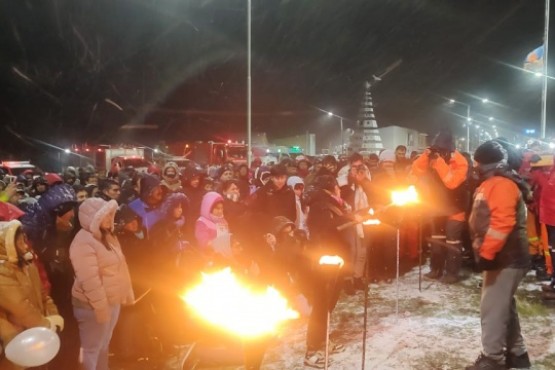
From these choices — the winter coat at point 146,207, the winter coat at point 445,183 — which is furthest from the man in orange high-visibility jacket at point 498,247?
the winter coat at point 146,207

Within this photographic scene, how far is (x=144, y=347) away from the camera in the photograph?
551 centimetres

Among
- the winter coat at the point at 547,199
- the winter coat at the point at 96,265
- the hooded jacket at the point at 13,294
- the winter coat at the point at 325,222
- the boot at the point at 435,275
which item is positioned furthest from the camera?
the boot at the point at 435,275

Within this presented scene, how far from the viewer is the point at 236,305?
496 cm

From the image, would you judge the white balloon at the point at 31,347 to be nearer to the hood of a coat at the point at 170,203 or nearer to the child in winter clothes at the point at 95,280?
the child in winter clothes at the point at 95,280

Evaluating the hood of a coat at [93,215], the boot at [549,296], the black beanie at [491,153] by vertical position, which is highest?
the black beanie at [491,153]

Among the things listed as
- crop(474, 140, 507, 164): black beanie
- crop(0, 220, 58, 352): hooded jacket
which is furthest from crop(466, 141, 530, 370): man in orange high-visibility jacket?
crop(0, 220, 58, 352): hooded jacket

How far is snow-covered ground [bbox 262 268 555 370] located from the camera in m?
5.44

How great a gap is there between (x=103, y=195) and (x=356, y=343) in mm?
4848

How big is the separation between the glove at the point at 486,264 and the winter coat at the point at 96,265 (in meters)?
3.67

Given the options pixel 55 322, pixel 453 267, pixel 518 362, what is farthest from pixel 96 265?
pixel 453 267

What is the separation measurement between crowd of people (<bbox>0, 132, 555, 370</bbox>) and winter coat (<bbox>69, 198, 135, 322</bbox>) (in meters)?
0.01

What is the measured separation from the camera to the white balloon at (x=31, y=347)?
364cm

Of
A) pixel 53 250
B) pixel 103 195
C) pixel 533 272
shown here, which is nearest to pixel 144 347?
pixel 53 250

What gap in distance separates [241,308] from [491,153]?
3.15 m
